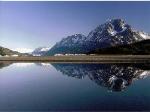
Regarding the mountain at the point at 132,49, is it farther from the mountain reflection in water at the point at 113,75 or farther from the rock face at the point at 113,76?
the rock face at the point at 113,76

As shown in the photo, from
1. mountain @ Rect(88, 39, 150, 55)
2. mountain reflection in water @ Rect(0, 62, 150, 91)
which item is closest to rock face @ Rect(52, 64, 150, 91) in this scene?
mountain reflection in water @ Rect(0, 62, 150, 91)

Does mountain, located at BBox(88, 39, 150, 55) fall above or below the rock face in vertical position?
above

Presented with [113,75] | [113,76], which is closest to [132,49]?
[113,75]

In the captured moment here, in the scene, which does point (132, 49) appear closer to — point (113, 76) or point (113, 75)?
point (113, 75)

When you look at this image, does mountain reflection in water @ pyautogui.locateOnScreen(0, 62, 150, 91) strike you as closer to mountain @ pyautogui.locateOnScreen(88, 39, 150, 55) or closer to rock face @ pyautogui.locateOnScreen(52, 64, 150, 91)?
rock face @ pyautogui.locateOnScreen(52, 64, 150, 91)

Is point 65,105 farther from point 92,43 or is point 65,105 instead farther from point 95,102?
point 92,43

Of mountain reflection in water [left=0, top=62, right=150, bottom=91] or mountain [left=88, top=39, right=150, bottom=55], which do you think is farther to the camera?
mountain [left=88, top=39, right=150, bottom=55]

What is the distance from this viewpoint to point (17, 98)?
40.3 ft

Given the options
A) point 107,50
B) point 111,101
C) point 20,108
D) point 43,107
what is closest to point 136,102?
point 111,101

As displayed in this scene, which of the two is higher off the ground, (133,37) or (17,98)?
(133,37)

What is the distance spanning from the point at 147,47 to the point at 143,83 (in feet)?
305

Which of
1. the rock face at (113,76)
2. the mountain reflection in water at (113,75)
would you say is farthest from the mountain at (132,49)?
the rock face at (113,76)

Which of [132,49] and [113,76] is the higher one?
[132,49]

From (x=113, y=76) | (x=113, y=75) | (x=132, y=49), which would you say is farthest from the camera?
(x=132, y=49)
